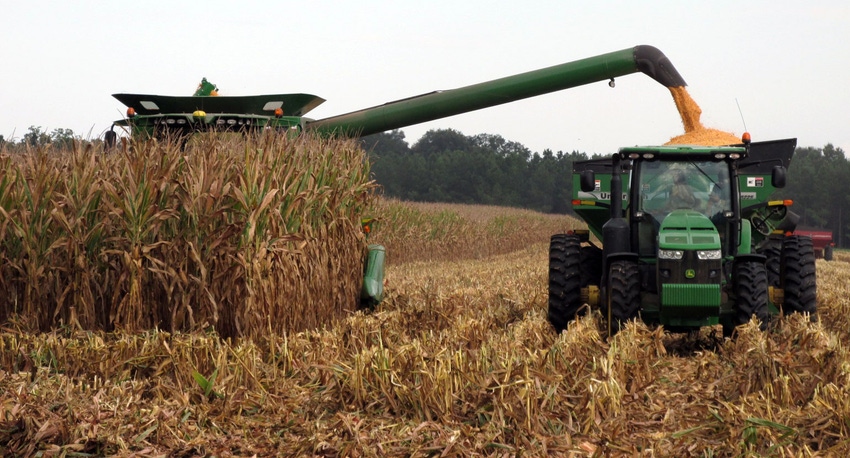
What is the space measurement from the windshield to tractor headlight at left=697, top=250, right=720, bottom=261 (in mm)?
895

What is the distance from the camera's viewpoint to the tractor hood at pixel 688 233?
304 inches

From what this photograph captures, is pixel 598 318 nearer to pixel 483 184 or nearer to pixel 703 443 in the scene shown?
pixel 703 443

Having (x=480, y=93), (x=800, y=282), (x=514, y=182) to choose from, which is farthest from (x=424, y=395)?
(x=514, y=182)

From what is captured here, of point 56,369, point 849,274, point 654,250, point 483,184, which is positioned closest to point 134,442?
point 56,369

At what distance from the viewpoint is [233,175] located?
24.0 ft

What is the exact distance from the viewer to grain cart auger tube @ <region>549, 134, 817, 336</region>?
25.3ft

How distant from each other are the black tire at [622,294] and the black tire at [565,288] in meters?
0.72

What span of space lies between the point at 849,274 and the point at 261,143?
14751 mm

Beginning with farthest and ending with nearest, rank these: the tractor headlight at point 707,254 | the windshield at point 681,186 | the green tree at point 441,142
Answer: the green tree at point 441,142, the windshield at point 681,186, the tractor headlight at point 707,254

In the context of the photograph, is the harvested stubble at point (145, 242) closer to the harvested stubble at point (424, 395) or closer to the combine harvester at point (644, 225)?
the harvested stubble at point (424, 395)

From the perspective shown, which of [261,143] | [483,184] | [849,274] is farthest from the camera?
[483,184]

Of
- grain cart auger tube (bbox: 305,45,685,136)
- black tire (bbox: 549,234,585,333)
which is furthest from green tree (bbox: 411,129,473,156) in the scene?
black tire (bbox: 549,234,585,333)

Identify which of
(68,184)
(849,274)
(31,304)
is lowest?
(849,274)

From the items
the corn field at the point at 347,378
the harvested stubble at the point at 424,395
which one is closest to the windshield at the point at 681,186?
the corn field at the point at 347,378
